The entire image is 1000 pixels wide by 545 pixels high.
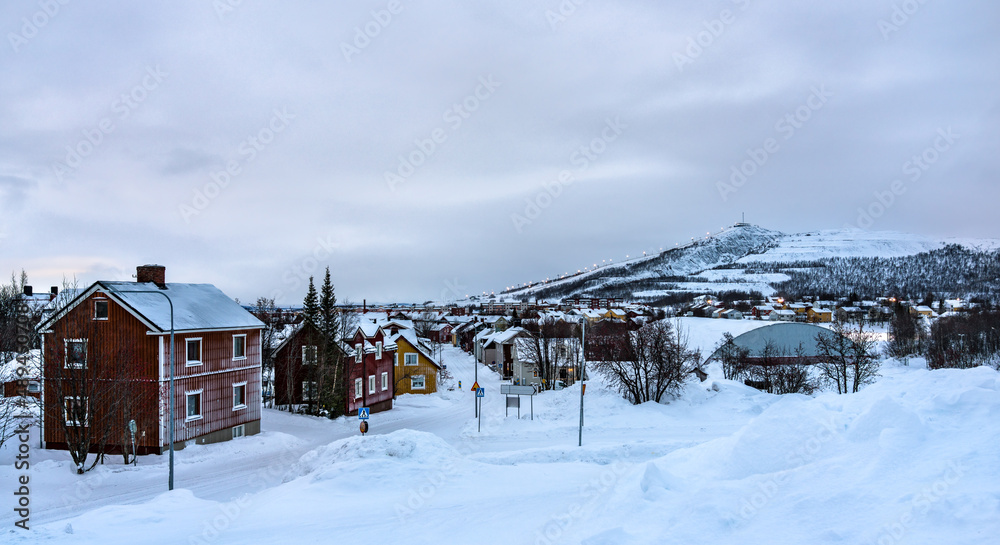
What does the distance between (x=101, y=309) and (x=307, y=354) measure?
679 inches

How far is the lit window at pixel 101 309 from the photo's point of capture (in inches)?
1003

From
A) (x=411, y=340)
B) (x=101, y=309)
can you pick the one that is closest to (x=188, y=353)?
(x=101, y=309)

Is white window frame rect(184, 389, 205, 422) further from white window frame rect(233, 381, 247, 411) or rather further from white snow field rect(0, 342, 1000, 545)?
white snow field rect(0, 342, 1000, 545)

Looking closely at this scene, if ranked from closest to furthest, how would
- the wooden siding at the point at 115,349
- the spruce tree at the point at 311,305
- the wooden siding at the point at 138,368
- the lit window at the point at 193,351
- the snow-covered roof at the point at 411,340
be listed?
1. the wooden siding at the point at 138,368
2. the wooden siding at the point at 115,349
3. the lit window at the point at 193,351
4. the spruce tree at the point at 311,305
5. the snow-covered roof at the point at 411,340

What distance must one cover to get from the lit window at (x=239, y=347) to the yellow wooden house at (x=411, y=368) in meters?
25.1

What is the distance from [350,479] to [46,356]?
17.4 m

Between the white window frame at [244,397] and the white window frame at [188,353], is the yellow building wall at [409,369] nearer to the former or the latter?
the white window frame at [244,397]

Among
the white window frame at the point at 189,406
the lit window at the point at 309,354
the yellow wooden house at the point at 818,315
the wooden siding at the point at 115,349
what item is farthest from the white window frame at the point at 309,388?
the yellow wooden house at the point at 818,315

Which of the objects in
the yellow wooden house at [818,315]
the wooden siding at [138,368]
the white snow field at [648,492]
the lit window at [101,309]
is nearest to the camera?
the white snow field at [648,492]

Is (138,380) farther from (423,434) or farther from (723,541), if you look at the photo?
(723,541)

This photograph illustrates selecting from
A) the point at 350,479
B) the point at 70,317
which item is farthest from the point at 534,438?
the point at 70,317

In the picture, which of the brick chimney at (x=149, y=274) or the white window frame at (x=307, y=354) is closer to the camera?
the brick chimney at (x=149, y=274)

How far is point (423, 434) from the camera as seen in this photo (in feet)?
65.6

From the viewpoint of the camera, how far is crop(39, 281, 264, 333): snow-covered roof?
25094 millimetres
